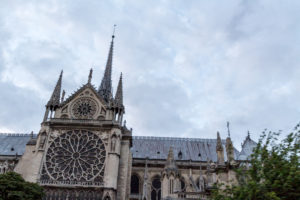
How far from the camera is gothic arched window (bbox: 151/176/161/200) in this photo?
36.1 meters

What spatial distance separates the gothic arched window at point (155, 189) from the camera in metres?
36.1

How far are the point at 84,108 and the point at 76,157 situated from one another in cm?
647

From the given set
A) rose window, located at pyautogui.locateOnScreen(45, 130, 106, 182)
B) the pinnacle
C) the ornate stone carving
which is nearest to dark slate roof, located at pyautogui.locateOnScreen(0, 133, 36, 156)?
rose window, located at pyautogui.locateOnScreen(45, 130, 106, 182)

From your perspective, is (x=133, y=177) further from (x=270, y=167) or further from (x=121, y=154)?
(x=270, y=167)

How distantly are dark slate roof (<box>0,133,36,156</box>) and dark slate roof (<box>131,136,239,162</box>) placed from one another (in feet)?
58.6

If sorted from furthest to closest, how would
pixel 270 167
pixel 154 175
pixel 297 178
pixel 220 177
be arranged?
pixel 154 175 → pixel 220 177 → pixel 270 167 → pixel 297 178

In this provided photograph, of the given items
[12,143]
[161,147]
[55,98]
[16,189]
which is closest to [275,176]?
[16,189]

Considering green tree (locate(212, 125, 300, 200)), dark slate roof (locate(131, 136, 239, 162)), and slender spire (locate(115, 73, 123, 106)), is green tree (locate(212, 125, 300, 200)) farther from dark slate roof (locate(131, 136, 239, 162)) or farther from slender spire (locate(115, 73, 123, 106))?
dark slate roof (locate(131, 136, 239, 162))

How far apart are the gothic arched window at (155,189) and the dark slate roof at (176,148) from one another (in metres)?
4.13

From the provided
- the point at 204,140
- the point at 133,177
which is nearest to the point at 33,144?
the point at 133,177

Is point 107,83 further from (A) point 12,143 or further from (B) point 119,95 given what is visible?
(A) point 12,143

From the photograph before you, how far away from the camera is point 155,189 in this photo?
120 ft

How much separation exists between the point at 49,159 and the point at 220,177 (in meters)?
19.5

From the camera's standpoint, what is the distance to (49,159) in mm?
31391
